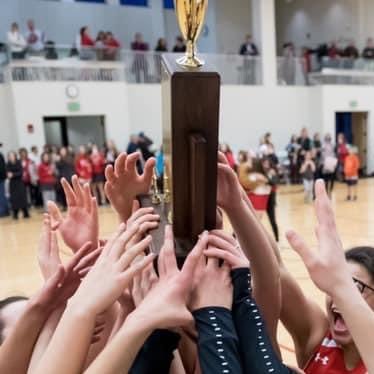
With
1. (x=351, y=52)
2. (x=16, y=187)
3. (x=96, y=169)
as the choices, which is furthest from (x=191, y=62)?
(x=351, y=52)

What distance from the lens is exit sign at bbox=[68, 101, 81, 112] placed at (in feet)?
35.7

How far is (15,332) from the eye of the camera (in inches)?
35.3

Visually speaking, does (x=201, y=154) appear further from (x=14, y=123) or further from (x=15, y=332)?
(x=14, y=123)

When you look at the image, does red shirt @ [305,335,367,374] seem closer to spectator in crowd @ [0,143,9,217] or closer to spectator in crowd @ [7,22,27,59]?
spectator in crowd @ [0,143,9,217]

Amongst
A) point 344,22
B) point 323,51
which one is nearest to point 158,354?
point 323,51

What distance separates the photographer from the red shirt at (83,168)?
959cm

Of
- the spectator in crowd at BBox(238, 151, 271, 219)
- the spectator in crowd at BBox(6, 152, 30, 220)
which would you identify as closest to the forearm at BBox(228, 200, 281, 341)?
the spectator in crowd at BBox(238, 151, 271, 219)

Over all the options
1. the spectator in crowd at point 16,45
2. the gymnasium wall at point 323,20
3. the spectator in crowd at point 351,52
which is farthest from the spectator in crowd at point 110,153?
the gymnasium wall at point 323,20

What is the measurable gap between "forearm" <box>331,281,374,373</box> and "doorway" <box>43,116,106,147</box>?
38.9 ft

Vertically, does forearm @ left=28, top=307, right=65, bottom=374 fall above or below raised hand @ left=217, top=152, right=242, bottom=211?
below

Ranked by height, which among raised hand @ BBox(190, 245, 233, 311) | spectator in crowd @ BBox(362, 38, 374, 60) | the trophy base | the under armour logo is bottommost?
the under armour logo

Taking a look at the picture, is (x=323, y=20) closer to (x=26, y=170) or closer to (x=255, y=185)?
(x=26, y=170)

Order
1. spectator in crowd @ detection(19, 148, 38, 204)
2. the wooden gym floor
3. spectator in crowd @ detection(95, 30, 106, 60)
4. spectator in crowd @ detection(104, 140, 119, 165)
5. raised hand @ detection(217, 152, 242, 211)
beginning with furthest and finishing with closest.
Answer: spectator in crowd @ detection(95, 30, 106, 60)
spectator in crowd @ detection(104, 140, 119, 165)
spectator in crowd @ detection(19, 148, 38, 204)
the wooden gym floor
raised hand @ detection(217, 152, 242, 211)

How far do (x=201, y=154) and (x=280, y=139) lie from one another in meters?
13.4
